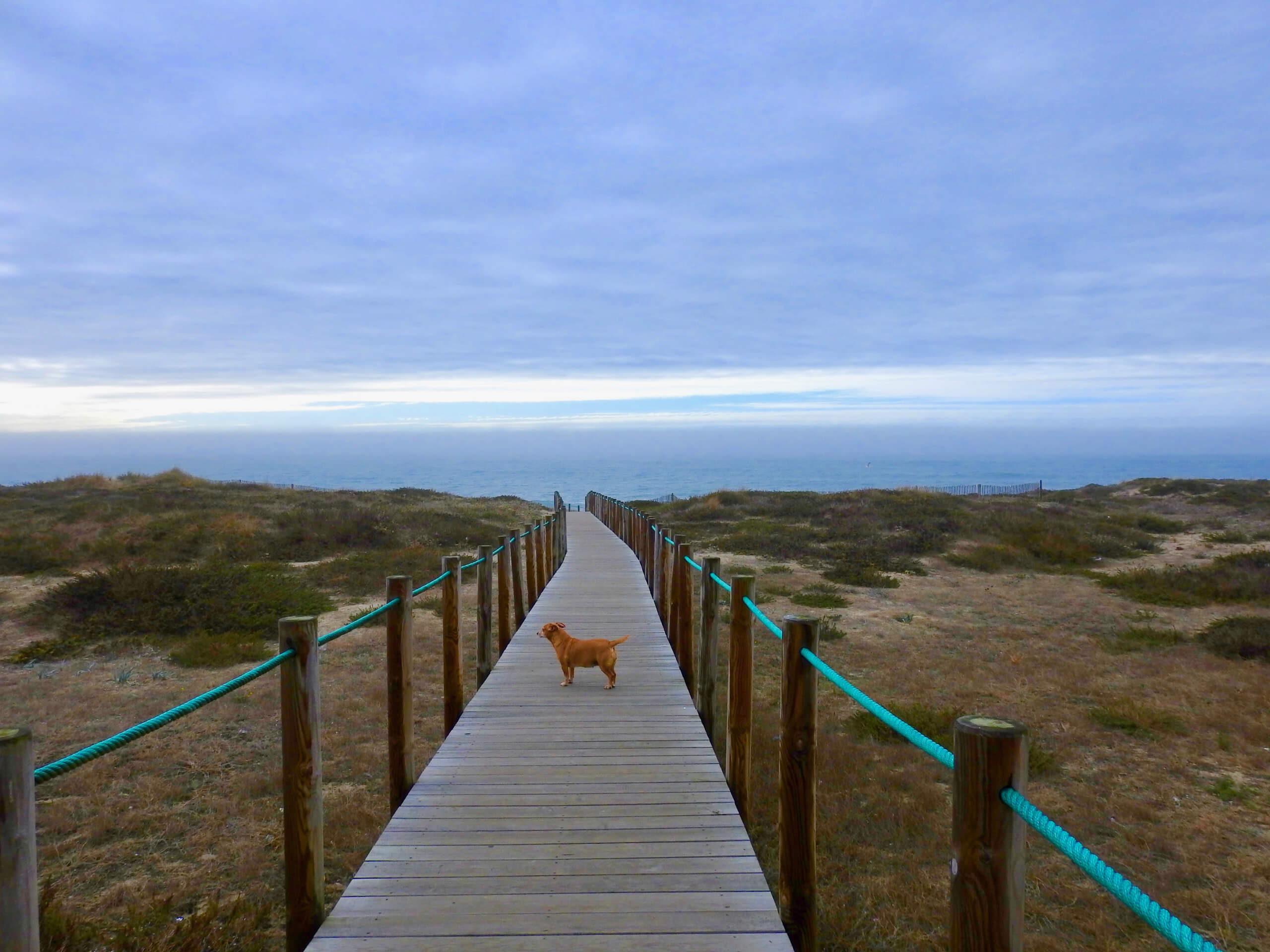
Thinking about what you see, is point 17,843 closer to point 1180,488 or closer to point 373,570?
point 373,570

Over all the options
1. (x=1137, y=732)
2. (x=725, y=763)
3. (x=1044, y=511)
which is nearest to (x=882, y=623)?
(x=1137, y=732)

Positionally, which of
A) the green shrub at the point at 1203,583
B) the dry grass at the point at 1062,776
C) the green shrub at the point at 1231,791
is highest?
the green shrub at the point at 1203,583

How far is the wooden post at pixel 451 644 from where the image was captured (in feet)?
20.2

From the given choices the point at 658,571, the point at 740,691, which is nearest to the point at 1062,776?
the point at 740,691

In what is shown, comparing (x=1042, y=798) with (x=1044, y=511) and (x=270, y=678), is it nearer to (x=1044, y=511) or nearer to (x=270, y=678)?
(x=270, y=678)

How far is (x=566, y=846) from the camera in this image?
4117mm

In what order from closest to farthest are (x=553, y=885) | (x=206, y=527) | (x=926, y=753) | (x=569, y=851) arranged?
1. (x=553, y=885)
2. (x=569, y=851)
3. (x=926, y=753)
4. (x=206, y=527)

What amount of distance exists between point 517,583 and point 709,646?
5099 mm

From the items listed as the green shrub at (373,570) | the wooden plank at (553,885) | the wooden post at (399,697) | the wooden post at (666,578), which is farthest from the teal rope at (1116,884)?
the green shrub at (373,570)

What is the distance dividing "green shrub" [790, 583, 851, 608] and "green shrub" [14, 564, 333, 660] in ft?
26.8

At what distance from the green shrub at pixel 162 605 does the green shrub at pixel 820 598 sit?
8160mm

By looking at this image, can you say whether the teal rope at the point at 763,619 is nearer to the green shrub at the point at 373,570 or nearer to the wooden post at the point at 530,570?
the wooden post at the point at 530,570

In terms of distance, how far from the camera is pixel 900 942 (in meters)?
4.27

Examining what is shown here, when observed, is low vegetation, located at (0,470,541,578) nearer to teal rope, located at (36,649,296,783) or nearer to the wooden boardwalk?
the wooden boardwalk
